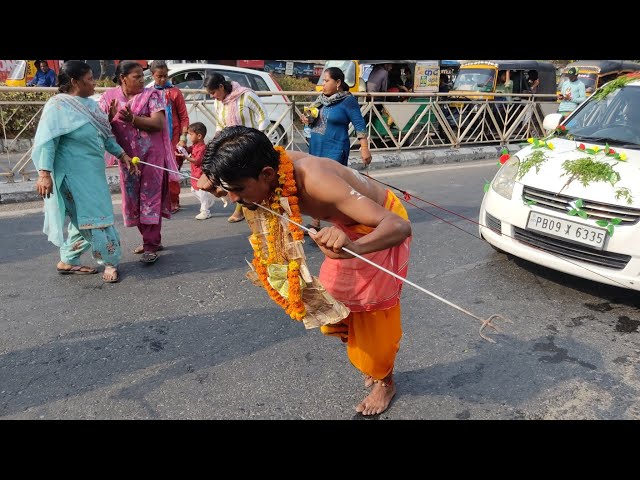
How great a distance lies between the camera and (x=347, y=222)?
247cm

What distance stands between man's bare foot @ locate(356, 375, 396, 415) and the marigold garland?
0.65 metres

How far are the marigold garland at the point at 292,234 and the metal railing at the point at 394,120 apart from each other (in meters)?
4.50

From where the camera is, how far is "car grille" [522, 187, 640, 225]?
376 cm

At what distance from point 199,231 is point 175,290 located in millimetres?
1706

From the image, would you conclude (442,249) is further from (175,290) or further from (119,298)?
(119,298)

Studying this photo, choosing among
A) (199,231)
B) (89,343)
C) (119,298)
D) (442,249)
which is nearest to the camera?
(89,343)

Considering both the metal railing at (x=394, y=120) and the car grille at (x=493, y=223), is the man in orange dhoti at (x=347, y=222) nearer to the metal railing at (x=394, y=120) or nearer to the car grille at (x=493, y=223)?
the car grille at (x=493, y=223)

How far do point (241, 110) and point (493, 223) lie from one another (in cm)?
292

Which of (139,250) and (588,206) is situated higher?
(588,206)

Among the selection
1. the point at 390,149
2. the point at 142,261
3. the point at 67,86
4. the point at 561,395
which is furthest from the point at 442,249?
the point at 390,149

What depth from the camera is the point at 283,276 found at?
8.16ft

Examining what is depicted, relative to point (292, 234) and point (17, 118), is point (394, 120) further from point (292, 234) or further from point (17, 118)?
point (292, 234)

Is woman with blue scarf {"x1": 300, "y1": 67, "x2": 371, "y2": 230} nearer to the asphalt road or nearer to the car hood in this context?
the asphalt road

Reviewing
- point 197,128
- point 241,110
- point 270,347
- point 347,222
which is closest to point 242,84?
point 197,128
